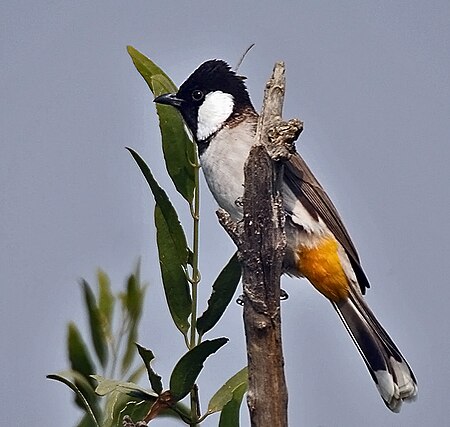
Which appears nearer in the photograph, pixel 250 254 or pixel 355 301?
pixel 250 254

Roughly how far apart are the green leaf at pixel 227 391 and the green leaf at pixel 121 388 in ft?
0.47

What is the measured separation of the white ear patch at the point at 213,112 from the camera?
2.87 meters

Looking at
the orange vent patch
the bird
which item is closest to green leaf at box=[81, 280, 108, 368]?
the bird

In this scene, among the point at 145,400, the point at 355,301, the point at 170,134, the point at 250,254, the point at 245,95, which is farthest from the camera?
the point at 245,95

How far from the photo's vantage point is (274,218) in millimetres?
1725

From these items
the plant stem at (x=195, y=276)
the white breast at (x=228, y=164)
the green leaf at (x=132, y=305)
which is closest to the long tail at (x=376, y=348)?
the white breast at (x=228, y=164)

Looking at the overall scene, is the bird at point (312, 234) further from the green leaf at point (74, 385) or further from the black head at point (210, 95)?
the green leaf at point (74, 385)

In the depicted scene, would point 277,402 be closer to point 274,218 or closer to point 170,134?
point 274,218

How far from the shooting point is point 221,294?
1861 millimetres

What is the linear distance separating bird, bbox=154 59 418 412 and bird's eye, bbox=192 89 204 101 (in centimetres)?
7

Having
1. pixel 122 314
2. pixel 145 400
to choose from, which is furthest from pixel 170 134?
pixel 145 400

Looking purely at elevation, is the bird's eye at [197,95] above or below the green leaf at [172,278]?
above

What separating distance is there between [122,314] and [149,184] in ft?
0.96

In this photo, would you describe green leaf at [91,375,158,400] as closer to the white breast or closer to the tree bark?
the tree bark
